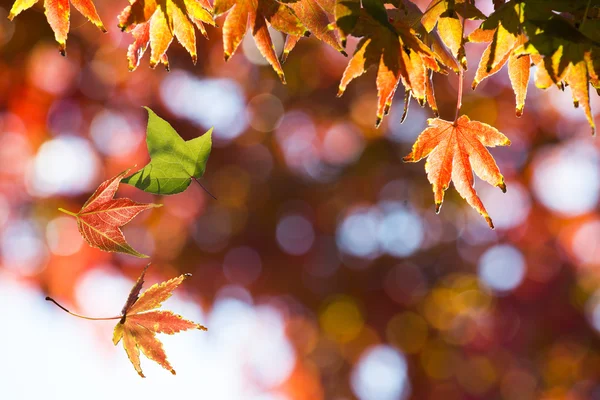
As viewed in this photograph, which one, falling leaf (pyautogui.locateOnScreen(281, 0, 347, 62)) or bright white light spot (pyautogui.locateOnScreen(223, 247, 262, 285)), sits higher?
falling leaf (pyautogui.locateOnScreen(281, 0, 347, 62))

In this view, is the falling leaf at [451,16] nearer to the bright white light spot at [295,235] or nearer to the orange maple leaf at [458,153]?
the orange maple leaf at [458,153]

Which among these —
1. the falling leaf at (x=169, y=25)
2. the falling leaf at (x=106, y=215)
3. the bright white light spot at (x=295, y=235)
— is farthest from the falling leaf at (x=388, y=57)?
the bright white light spot at (x=295, y=235)

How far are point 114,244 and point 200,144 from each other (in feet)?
0.77

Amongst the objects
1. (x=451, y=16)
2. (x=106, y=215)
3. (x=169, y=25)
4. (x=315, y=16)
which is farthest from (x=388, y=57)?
(x=106, y=215)

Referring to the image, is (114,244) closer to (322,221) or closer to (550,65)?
(550,65)

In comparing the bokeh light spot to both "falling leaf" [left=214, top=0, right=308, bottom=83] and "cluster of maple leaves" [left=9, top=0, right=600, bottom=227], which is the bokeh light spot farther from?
"falling leaf" [left=214, top=0, right=308, bottom=83]

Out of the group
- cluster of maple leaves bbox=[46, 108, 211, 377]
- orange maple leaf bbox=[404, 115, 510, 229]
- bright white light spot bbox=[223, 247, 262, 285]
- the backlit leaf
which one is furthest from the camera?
bright white light spot bbox=[223, 247, 262, 285]

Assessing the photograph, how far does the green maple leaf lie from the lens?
0.96m

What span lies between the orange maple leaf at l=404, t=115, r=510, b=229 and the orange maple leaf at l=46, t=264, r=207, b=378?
1.78 ft

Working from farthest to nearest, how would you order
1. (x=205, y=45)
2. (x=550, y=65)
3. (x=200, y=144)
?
(x=205, y=45)
(x=200, y=144)
(x=550, y=65)

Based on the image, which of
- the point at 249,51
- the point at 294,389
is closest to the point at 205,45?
the point at 249,51

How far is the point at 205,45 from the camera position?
6129mm

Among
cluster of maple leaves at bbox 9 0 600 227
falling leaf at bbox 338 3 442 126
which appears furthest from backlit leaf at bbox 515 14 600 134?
falling leaf at bbox 338 3 442 126

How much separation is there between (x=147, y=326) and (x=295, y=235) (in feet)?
16.2
